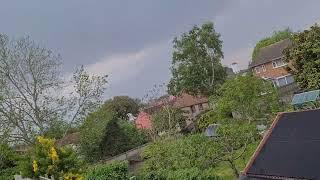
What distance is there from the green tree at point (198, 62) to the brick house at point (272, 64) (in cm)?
632

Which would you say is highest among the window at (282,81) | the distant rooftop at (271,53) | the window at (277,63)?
the distant rooftop at (271,53)

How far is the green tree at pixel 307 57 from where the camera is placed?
30.4 meters

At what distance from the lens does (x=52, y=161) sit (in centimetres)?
2212

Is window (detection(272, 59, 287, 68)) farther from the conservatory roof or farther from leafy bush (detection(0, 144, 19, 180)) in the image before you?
leafy bush (detection(0, 144, 19, 180))

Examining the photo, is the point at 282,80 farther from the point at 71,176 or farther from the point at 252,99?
the point at 71,176

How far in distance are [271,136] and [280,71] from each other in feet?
167

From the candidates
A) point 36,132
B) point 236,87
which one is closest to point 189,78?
point 36,132

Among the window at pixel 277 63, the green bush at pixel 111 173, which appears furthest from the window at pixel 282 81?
the green bush at pixel 111 173

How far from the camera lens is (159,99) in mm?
42781

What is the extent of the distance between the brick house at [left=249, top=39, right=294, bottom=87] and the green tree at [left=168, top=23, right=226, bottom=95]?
6322 mm

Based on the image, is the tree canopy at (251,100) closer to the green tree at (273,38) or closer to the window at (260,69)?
the window at (260,69)

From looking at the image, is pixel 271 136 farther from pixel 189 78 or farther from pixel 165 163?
pixel 189 78

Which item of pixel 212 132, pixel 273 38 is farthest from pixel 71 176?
pixel 273 38

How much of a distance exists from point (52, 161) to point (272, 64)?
38794 mm
